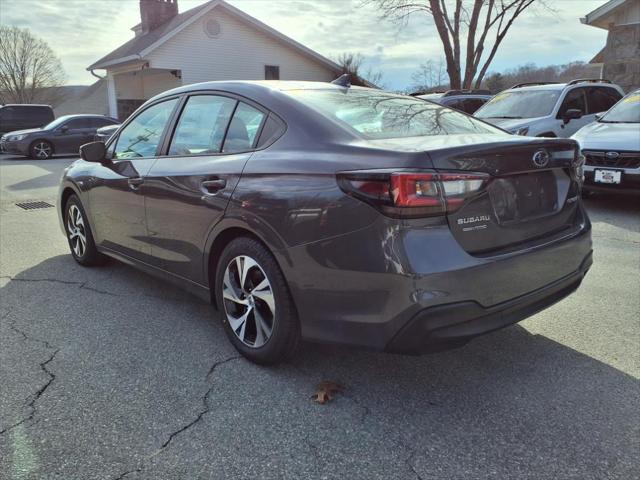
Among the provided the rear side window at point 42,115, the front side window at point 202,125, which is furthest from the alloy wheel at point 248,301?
the rear side window at point 42,115

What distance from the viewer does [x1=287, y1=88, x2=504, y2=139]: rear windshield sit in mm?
2844

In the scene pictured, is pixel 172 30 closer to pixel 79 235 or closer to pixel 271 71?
pixel 271 71

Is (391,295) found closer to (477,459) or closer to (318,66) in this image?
(477,459)

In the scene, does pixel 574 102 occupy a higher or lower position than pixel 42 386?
higher

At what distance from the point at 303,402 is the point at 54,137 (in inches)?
685

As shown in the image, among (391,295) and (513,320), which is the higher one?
(391,295)

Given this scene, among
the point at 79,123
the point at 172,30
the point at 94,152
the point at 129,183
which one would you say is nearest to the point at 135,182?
the point at 129,183

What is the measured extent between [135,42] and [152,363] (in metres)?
26.0

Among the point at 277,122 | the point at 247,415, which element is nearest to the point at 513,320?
the point at 247,415

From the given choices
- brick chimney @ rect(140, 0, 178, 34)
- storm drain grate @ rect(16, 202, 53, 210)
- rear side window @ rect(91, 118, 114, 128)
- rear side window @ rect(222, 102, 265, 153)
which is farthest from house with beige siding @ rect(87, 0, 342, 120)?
rear side window @ rect(222, 102, 265, 153)

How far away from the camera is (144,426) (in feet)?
8.13

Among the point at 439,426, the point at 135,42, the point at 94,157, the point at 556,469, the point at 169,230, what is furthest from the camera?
the point at 135,42

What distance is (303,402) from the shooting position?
2676mm

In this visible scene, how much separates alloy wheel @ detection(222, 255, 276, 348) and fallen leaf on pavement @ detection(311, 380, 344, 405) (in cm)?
39
